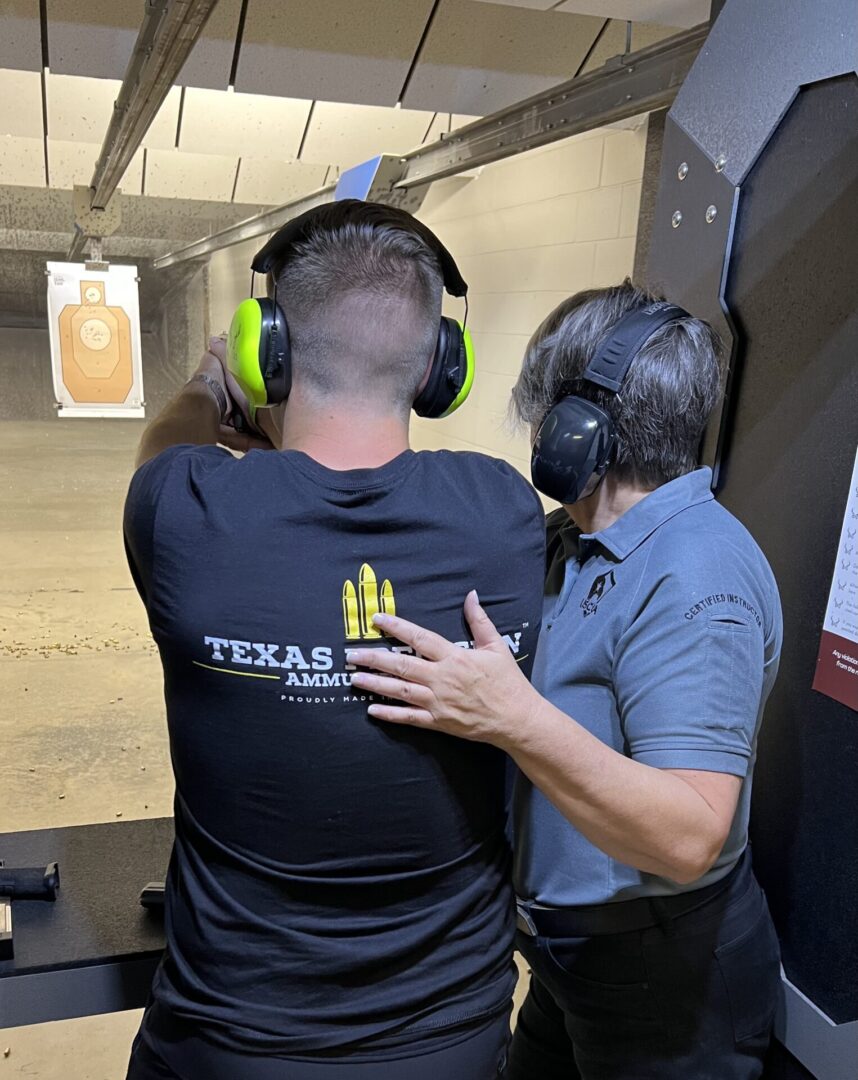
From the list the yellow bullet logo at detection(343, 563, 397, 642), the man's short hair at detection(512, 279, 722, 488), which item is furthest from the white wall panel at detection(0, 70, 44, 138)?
the yellow bullet logo at detection(343, 563, 397, 642)

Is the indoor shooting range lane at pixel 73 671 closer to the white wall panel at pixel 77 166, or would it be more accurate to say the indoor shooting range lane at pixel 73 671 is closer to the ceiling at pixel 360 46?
the white wall panel at pixel 77 166

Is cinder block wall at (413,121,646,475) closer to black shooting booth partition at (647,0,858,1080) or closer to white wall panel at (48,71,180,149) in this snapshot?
white wall panel at (48,71,180,149)

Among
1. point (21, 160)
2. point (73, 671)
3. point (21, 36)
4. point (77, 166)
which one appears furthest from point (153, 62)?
point (77, 166)

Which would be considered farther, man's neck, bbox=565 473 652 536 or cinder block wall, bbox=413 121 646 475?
cinder block wall, bbox=413 121 646 475

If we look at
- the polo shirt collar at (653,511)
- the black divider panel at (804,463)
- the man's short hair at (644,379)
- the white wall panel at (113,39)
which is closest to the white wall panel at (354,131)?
the white wall panel at (113,39)

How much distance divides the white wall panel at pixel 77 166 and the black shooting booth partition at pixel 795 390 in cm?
428

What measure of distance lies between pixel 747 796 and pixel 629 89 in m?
1.91

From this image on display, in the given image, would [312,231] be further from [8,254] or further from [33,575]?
[8,254]

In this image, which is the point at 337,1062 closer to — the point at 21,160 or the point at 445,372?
the point at 445,372

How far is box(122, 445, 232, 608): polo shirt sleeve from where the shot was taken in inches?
28.1

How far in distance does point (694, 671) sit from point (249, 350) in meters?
0.49

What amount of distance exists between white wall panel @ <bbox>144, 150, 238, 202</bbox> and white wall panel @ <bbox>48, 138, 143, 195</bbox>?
11 cm

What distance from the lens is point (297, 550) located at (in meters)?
0.70

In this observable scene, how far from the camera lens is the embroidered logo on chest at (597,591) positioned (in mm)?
908
